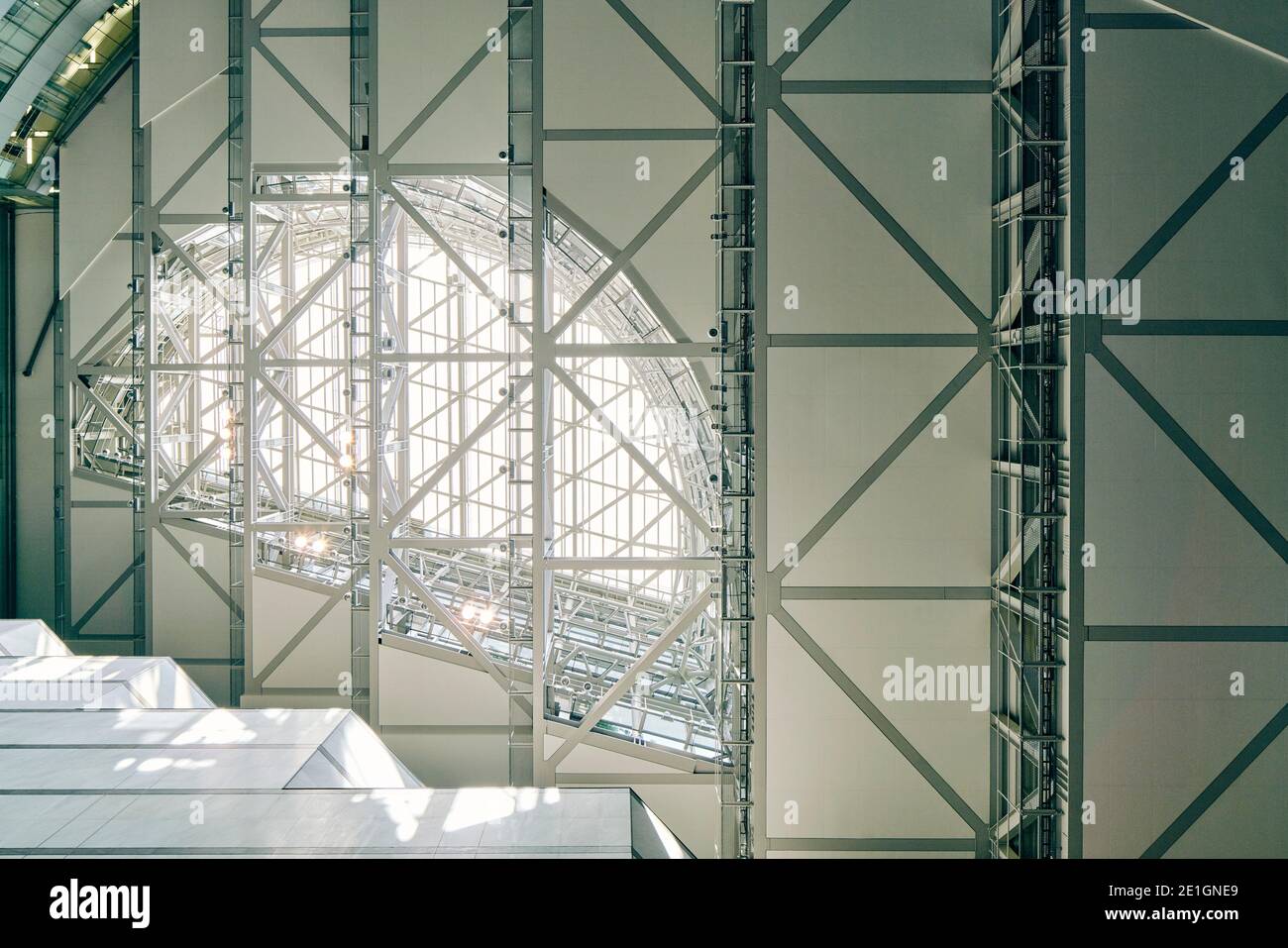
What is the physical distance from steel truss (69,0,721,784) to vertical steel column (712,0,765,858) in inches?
23.9

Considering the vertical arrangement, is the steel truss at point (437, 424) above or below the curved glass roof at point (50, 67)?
below

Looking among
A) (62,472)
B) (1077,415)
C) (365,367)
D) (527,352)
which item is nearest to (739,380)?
(527,352)

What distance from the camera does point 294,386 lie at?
15469 mm

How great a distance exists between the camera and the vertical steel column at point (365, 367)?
11.3 metres

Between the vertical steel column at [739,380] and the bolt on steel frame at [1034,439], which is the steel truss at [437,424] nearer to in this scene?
the vertical steel column at [739,380]

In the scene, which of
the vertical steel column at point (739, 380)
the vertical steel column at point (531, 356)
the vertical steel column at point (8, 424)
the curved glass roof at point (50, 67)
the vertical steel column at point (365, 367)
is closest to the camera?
the vertical steel column at point (739, 380)

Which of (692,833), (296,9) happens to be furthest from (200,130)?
(692,833)

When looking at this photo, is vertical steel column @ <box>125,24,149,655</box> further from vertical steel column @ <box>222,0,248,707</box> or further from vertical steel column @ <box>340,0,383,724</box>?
vertical steel column @ <box>340,0,383,724</box>

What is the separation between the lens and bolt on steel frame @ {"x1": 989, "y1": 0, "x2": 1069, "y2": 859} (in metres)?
7.87

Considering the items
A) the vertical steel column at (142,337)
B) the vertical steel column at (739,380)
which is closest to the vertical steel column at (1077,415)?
the vertical steel column at (739,380)

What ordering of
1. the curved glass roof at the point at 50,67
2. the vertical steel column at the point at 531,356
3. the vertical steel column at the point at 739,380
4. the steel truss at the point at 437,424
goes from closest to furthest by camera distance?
1. the vertical steel column at the point at 739,380
2. the vertical steel column at the point at 531,356
3. the steel truss at the point at 437,424
4. the curved glass roof at the point at 50,67

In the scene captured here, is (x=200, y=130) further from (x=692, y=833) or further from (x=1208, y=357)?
(x=1208, y=357)

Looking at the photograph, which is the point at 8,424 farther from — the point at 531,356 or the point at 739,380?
the point at 739,380

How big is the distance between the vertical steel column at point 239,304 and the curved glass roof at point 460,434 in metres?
0.36
